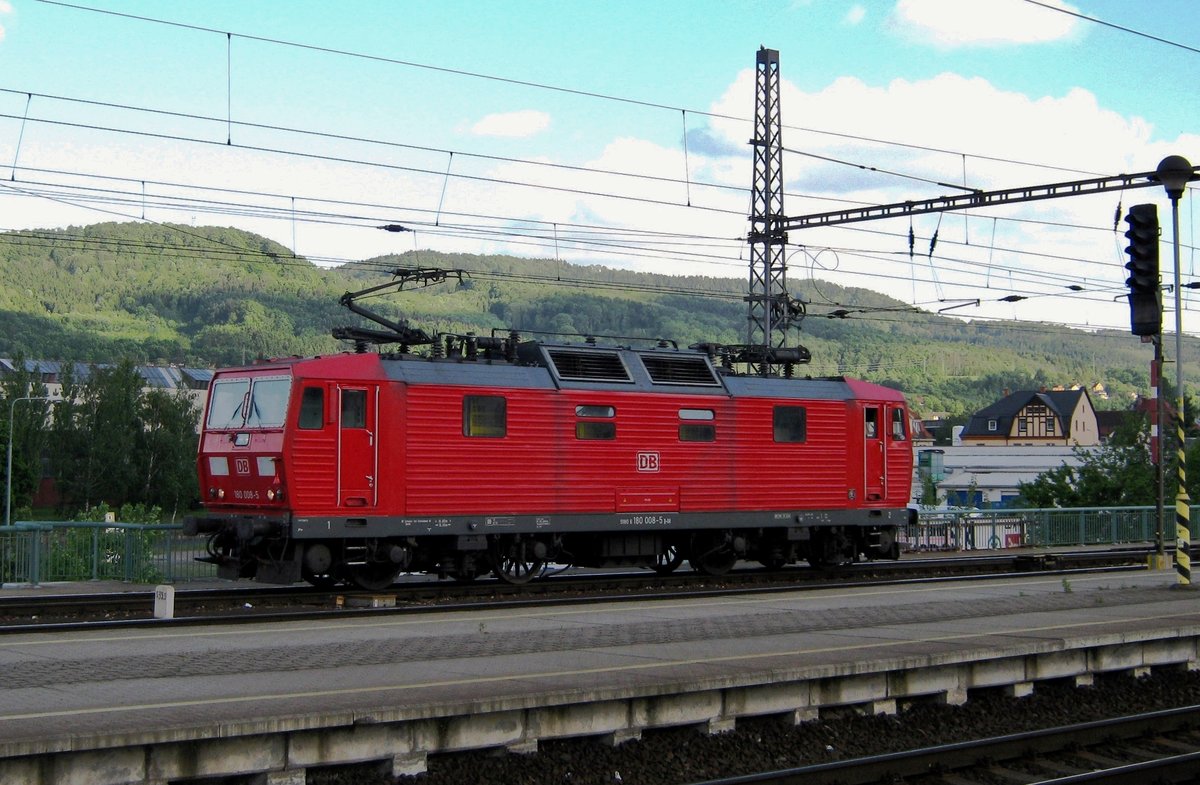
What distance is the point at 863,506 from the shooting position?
88.5 feet

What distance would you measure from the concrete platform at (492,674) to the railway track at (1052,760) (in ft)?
4.76

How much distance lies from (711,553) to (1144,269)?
9555mm

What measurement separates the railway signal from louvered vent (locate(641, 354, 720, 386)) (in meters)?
7.67

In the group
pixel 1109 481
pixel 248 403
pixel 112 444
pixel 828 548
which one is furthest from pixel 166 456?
pixel 248 403

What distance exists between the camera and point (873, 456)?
89.0 ft

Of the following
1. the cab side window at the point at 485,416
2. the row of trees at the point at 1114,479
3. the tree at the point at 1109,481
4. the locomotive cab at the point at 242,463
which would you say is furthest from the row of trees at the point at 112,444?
the cab side window at the point at 485,416

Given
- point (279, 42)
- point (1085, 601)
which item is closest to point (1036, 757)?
point (1085, 601)

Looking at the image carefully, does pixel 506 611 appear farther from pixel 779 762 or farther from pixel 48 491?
pixel 48 491

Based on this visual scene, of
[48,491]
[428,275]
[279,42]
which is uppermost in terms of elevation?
[279,42]

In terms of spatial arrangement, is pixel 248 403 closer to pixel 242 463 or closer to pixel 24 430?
pixel 242 463

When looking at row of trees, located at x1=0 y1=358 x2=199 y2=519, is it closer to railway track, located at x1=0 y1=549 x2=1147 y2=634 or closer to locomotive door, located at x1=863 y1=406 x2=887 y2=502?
locomotive door, located at x1=863 y1=406 x2=887 y2=502

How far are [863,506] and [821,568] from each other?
159 centimetres

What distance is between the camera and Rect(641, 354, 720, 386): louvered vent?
79.4ft

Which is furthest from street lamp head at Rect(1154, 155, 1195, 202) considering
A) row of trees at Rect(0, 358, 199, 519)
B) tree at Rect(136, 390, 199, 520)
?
tree at Rect(136, 390, 199, 520)
